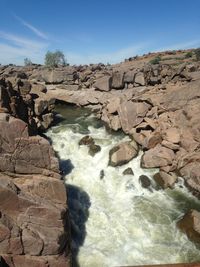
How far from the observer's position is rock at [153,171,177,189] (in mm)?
24547

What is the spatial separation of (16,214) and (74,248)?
4.57 m

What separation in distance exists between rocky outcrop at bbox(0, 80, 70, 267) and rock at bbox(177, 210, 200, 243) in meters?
7.43

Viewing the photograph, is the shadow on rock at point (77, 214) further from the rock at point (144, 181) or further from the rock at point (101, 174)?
the rock at point (144, 181)

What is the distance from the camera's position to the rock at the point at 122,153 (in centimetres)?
2697

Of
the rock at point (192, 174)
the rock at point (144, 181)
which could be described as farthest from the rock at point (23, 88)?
the rock at point (192, 174)

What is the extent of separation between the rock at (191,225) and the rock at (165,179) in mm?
3851

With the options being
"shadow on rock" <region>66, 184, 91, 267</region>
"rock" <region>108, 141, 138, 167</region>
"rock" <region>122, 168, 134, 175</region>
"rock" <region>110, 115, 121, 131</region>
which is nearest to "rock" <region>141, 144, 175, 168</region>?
"rock" <region>108, 141, 138, 167</region>

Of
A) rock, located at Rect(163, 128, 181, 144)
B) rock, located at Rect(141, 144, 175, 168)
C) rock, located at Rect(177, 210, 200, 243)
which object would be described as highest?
rock, located at Rect(163, 128, 181, 144)

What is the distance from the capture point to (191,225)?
65.5ft

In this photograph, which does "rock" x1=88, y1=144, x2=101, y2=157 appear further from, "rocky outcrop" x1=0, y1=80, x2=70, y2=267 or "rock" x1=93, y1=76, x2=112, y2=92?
"rock" x1=93, y1=76, x2=112, y2=92

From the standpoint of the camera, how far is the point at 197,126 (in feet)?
90.7

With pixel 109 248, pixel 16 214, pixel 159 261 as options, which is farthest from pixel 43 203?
pixel 159 261

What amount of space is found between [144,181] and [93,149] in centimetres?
618

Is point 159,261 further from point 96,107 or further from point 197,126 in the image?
point 96,107
